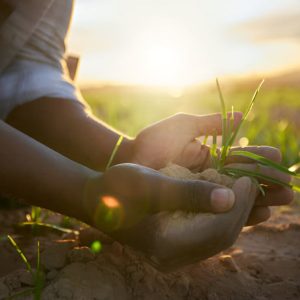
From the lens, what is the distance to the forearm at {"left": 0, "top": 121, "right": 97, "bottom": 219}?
1.26 meters

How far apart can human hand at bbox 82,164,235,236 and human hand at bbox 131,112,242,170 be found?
0.47 metres

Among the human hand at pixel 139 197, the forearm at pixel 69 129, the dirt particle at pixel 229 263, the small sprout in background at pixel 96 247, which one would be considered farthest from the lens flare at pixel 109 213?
the forearm at pixel 69 129

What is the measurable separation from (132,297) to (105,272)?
0.10m

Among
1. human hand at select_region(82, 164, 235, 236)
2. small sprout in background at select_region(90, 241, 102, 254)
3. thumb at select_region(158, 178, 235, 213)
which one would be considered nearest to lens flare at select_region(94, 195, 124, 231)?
human hand at select_region(82, 164, 235, 236)

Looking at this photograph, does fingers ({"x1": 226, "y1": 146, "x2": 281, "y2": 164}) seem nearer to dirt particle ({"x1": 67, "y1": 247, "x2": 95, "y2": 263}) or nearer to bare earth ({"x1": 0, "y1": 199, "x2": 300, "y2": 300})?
bare earth ({"x1": 0, "y1": 199, "x2": 300, "y2": 300})

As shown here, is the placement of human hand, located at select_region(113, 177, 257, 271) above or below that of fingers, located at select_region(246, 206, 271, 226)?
above

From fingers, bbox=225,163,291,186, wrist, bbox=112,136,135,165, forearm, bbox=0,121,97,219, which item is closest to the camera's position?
forearm, bbox=0,121,97,219

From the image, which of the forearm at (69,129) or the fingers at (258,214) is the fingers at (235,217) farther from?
the forearm at (69,129)

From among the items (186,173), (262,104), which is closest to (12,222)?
(186,173)

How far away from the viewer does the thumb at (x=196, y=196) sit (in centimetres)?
114

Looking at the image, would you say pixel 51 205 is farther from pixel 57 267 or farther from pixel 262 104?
pixel 262 104

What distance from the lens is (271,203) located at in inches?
58.9

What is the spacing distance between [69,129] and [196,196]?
92 centimetres

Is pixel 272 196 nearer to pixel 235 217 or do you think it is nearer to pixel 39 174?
pixel 235 217
